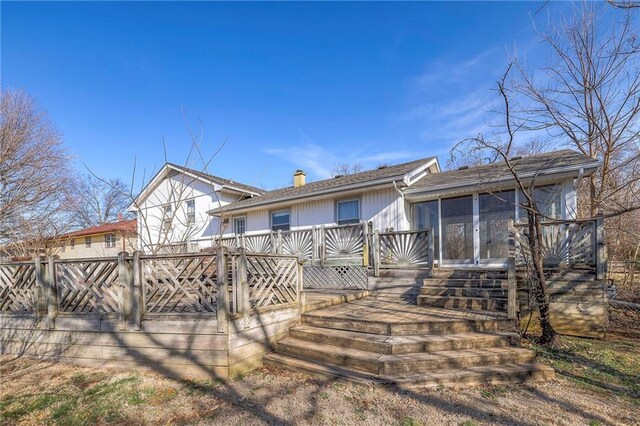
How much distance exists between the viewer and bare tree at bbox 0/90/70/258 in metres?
11.4

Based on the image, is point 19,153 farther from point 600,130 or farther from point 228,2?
point 600,130

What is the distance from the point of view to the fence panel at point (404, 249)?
25.8 feet

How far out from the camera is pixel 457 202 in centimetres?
944

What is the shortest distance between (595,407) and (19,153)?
19.0m

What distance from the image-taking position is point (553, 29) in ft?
34.1

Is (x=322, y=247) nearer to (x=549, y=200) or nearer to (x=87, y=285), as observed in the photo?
(x=87, y=285)

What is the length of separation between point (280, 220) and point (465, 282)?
7.87m

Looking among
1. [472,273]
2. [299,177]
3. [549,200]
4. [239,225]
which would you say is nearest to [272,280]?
[472,273]

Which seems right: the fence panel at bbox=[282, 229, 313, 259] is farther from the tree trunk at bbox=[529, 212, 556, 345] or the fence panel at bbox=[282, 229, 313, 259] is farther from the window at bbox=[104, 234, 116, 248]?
the window at bbox=[104, 234, 116, 248]

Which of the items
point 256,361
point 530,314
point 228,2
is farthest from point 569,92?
point 256,361

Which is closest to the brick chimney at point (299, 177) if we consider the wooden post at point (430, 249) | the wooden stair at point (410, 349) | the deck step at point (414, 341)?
the wooden post at point (430, 249)

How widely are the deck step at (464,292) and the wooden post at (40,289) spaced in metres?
7.42

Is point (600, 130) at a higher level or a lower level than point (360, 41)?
lower

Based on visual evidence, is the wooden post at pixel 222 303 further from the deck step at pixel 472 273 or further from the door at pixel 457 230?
the door at pixel 457 230
